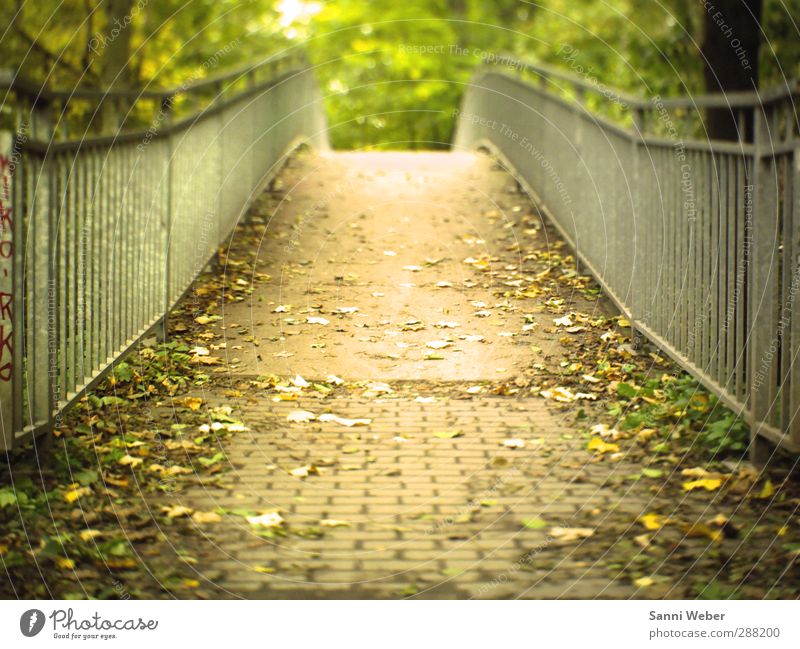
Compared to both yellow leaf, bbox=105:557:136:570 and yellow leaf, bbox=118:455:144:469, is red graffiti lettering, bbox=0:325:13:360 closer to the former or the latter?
yellow leaf, bbox=118:455:144:469

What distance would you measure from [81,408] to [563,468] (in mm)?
2790

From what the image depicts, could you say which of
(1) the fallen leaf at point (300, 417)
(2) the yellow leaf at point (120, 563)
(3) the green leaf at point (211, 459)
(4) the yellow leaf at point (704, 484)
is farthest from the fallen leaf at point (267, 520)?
(4) the yellow leaf at point (704, 484)

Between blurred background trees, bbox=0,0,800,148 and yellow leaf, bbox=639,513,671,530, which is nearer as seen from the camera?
yellow leaf, bbox=639,513,671,530

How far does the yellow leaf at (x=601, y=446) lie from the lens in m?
5.91

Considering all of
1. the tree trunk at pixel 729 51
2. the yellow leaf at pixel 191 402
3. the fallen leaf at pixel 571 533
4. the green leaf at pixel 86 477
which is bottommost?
the fallen leaf at pixel 571 533

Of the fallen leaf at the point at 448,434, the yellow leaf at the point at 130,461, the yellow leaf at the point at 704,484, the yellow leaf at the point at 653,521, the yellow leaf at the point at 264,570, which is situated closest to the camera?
the yellow leaf at the point at 264,570

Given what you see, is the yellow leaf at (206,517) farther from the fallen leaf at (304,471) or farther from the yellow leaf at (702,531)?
the yellow leaf at (702,531)

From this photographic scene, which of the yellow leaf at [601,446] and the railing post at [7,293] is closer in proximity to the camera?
the railing post at [7,293]

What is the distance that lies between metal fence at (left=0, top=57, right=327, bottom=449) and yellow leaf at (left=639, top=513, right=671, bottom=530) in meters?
3.00

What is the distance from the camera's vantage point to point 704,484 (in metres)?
5.40

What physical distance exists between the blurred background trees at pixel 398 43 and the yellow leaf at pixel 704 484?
4166 mm

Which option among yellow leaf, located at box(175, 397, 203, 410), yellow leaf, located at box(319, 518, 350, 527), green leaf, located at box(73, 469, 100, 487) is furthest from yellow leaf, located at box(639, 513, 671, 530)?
yellow leaf, located at box(175, 397, 203, 410)

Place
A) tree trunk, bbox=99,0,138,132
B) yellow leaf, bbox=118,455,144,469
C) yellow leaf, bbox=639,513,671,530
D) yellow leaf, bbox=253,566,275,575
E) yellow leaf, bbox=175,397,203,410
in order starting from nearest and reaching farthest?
yellow leaf, bbox=253,566,275,575 < yellow leaf, bbox=639,513,671,530 < yellow leaf, bbox=118,455,144,469 < yellow leaf, bbox=175,397,203,410 < tree trunk, bbox=99,0,138,132

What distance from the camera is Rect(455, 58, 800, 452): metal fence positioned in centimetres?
531
